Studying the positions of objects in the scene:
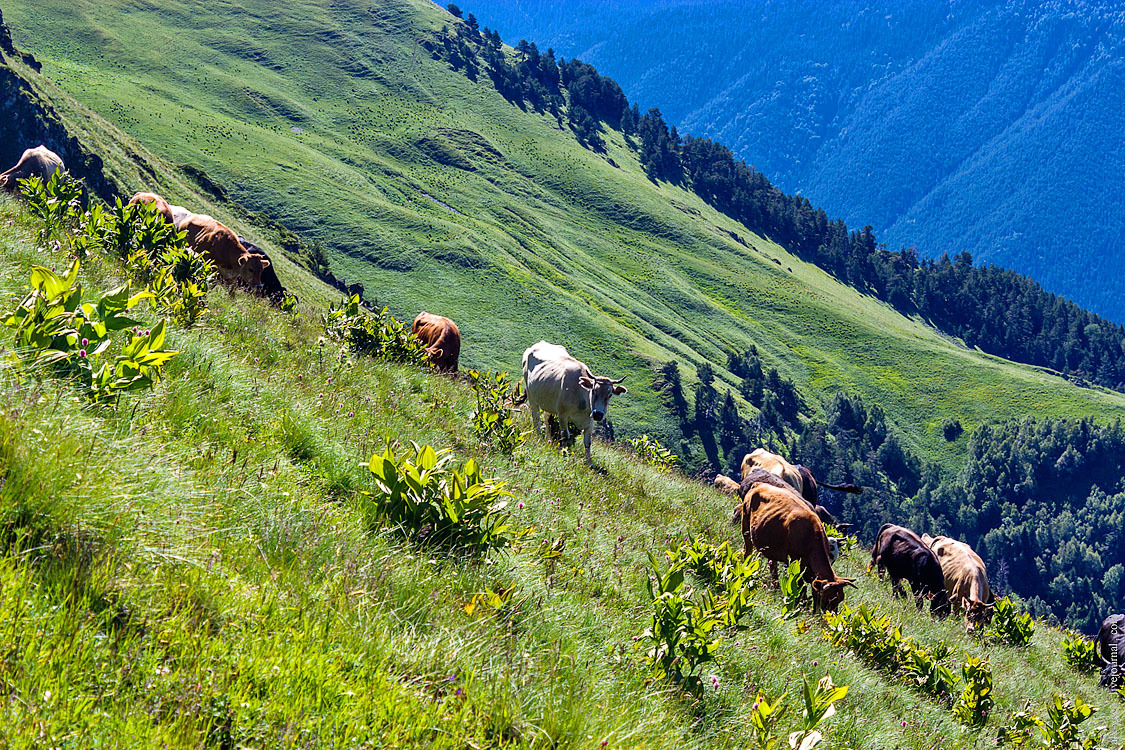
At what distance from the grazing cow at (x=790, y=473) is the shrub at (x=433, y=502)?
1263 cm

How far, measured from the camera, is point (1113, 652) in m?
18.6

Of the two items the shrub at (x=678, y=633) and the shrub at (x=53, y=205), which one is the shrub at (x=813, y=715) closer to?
the shrub at (x=678, y=633)

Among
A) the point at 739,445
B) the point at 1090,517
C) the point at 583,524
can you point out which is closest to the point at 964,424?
the point at 1090,517

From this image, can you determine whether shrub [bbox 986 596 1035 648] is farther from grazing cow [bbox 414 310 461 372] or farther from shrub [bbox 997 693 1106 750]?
grazing cow [bbox 414 310 461 372]

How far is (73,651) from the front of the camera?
288 cm

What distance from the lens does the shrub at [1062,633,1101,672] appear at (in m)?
17.0

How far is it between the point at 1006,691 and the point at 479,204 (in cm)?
13693

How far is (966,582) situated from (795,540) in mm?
8977

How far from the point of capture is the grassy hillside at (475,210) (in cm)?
10256

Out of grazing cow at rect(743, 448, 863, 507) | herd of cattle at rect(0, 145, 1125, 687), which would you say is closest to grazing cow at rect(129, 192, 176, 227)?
herd of cattle at rect(0, 145, 1125, 687)

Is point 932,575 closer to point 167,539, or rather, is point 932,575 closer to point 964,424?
point 167,539

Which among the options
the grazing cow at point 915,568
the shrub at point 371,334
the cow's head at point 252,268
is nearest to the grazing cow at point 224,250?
the cow's head at point 252,268

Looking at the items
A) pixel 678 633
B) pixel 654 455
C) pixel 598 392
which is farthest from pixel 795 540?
pixel 654 455

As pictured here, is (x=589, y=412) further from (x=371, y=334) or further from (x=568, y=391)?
(x=371, y=334)
